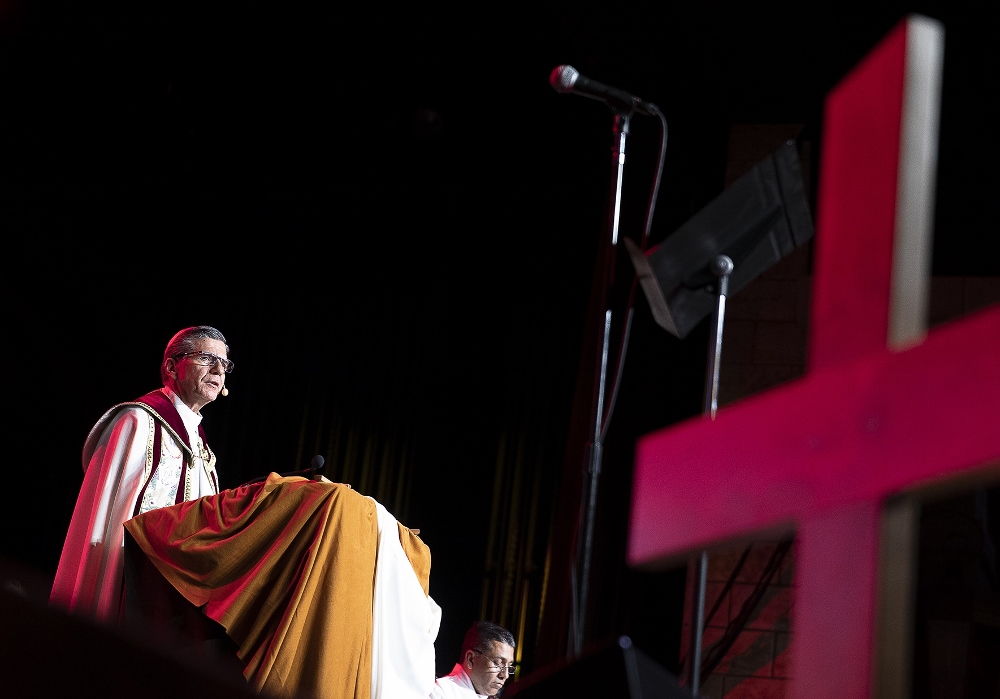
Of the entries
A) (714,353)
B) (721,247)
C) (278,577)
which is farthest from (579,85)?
(278,577)

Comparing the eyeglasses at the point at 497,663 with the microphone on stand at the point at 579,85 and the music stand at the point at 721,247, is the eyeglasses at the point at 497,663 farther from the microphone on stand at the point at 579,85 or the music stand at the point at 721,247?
the microphone on stand at the point at 579,85

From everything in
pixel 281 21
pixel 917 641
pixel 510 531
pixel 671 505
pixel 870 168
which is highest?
pixel 281 21

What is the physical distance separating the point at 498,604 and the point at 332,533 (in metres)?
2.56

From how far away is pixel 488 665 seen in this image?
15.6 ft

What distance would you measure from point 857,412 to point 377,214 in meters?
5.30

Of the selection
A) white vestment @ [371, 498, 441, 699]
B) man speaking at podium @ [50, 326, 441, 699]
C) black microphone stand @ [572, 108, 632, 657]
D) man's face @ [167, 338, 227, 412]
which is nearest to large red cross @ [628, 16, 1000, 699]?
black microphone stand @ [572, 108, 632, 657]

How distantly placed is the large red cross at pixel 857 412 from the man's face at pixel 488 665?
3939mm

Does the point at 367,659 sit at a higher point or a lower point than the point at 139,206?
lower

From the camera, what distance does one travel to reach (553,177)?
5754 millimetres

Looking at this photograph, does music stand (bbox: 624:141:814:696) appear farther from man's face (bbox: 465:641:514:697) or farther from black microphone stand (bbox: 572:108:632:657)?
man's face (bbox: 465:641:514:697)

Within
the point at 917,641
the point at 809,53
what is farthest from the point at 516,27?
the point at 917,641

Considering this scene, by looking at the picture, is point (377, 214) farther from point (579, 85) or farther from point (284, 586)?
point (284, 586)

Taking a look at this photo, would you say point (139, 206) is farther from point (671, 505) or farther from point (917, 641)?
point (671, 505)

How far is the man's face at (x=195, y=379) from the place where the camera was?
3840mm
